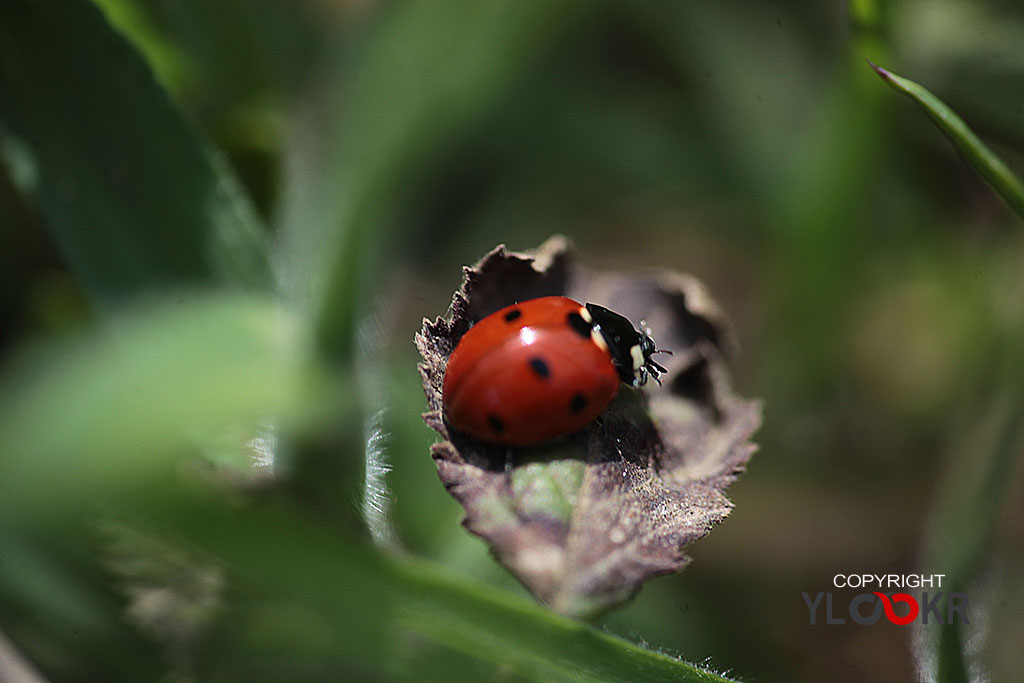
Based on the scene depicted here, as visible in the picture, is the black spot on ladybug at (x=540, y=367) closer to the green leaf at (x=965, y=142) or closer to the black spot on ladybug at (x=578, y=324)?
the black spot on ladybug at (x=578, y=324)

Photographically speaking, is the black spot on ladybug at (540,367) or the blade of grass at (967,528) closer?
the black spot on ladybug at (540,367)

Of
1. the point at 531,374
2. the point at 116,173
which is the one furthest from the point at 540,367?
the point at 116,173

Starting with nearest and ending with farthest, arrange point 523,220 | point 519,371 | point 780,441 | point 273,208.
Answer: point 519,371 < point 273,208 < point 780,441 < point 523,220

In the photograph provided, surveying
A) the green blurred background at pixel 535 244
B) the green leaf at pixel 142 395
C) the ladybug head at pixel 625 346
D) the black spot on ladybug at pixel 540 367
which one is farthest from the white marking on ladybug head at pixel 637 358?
the green leaf at pixel 142 395

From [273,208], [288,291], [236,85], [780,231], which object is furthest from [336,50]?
[780,231]

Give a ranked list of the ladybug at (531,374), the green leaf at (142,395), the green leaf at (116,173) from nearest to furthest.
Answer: the green leaf at (142,395) < the ladybug at (531,374) < the green leaf at (116,173)

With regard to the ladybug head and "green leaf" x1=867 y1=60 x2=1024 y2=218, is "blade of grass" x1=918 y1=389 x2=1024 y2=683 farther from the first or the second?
the ladybug head

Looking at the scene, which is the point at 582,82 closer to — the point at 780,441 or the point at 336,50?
the point at 336,50

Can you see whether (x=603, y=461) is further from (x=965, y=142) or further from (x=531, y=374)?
(x=965, y=142)
